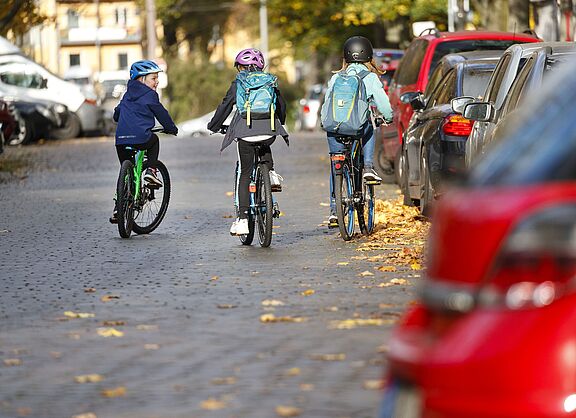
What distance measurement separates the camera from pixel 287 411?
248 inches

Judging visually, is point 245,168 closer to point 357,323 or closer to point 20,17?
point 357,323

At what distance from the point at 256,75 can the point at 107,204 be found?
6.18 metres

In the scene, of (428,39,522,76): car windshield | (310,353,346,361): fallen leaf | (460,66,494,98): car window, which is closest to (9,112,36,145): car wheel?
(428,39,522,76): car windshield

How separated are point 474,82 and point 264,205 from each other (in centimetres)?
412

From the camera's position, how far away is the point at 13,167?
27922 mm

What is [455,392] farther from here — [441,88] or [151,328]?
[441,88]

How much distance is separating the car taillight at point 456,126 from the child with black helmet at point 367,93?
1108mm

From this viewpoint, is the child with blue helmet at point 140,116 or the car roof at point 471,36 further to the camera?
the car roof at point 471,36

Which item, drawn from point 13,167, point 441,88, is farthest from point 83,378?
point 13,167

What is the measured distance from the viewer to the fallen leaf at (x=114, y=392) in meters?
6.80

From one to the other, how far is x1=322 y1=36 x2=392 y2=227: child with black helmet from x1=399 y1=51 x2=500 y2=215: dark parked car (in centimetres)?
93

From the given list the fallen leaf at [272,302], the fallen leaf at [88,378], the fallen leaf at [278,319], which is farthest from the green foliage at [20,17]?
the fallen leaf at [88,378]

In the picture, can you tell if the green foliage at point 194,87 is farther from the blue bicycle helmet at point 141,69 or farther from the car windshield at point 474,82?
the blue bicycle helmet at point 141,69

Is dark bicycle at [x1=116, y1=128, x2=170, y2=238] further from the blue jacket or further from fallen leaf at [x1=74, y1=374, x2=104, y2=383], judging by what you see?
fallen leaf at [x1=74, y1=374, x2=104, y2=383]
